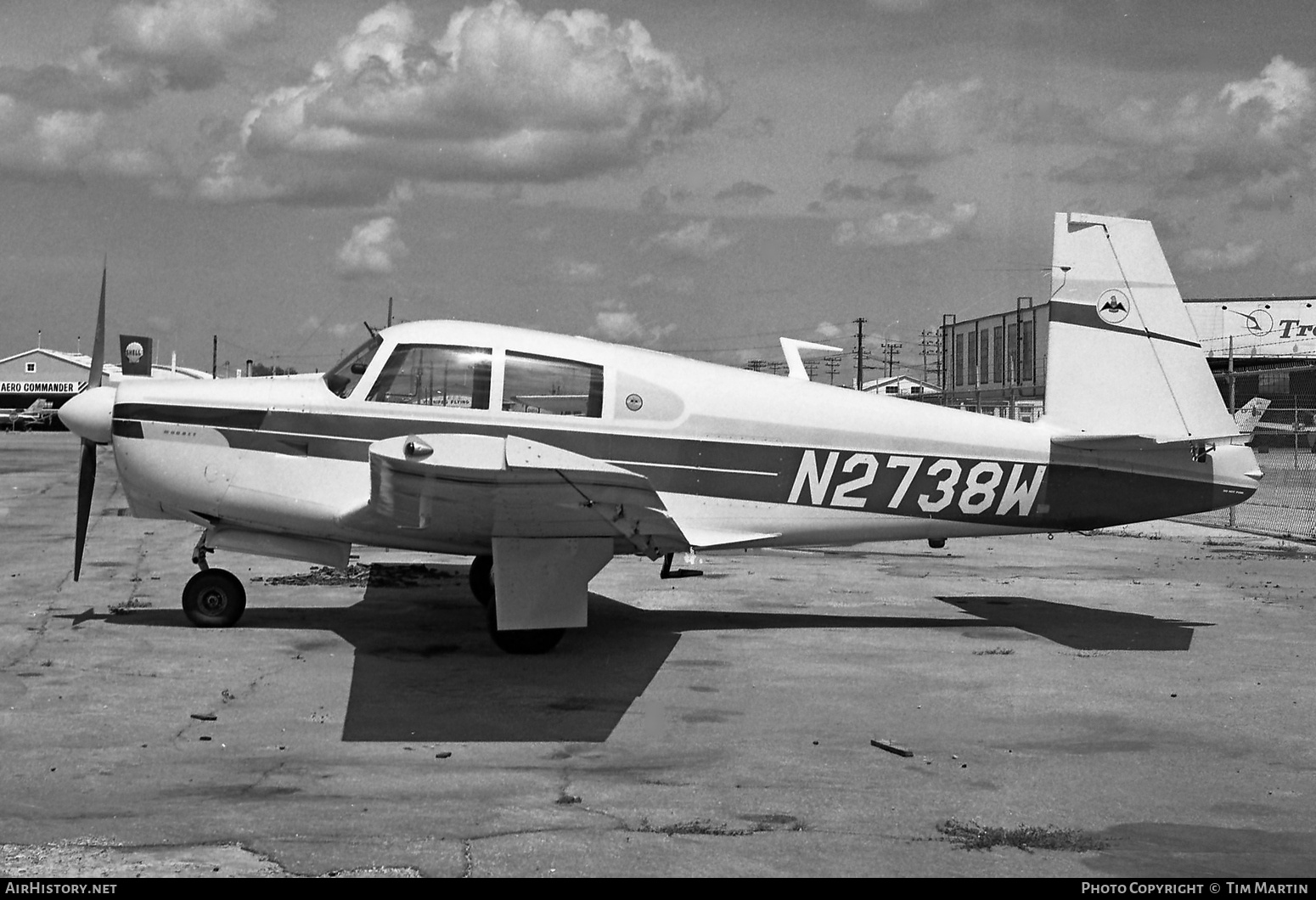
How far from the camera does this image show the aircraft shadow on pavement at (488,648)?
271 inches

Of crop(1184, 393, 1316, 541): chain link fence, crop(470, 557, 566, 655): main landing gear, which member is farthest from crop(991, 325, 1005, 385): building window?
crop(470, 557, 566, 655): main landing gear

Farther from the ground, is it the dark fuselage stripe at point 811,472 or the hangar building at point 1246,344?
the hangar building at point 1246,344

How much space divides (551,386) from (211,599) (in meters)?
3.33

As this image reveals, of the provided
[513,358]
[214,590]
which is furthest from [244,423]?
[513,358]

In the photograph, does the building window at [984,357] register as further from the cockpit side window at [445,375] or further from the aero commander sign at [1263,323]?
the cockpit side window at [445,375]

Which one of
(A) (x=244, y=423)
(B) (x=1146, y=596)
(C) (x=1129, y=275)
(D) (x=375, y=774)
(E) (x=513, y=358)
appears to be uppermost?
(C) (x=1129, y=275)

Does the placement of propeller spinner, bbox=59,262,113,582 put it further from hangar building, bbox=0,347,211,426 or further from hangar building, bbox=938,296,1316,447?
hangar building, bbox=0,347,211,426

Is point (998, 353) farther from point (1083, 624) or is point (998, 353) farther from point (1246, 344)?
point (1083, 624)

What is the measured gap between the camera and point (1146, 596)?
12000 mm

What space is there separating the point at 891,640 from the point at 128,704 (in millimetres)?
5685

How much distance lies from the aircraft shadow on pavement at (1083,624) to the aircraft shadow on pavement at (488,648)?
25 mm

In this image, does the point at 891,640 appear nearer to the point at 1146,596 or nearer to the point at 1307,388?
the point at 1146,596

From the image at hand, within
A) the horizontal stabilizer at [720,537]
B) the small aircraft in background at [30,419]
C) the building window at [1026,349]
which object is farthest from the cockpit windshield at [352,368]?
the small aircraft in background at [30,419]
